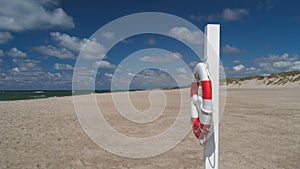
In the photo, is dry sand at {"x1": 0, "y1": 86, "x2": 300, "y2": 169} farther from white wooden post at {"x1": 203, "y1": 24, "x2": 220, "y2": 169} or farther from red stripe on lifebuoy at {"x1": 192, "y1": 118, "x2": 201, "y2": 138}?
white wooden post at {"x1": 203, "y1": 24, "x2": 220, "y2": 169}

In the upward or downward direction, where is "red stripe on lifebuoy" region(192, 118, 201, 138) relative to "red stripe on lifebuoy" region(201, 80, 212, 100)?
downward

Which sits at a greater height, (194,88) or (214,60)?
(214,60)

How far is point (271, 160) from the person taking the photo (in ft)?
15.2

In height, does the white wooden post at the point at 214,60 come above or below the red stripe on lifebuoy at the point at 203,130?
above

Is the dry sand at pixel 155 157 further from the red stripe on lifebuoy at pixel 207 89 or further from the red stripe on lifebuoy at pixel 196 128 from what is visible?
the red stripe on lifebuoy at pixel 207 89

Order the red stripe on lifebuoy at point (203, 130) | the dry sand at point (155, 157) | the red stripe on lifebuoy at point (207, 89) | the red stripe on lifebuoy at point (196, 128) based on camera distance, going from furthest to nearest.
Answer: the dry sand at point (155, 157) → the red stripe on lifebuoy at point (196, 128) → the red stripe on lifebuoy at point (203, 130) → the red stripe on lifebuoy at point (207, 89)

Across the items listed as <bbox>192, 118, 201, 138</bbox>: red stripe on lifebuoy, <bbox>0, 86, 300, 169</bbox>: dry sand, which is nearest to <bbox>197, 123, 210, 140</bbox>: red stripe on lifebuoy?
<bbox>192, 118, 201, 138</bbox>: red stripe on lifebuoy

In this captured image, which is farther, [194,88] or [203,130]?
[194,88]

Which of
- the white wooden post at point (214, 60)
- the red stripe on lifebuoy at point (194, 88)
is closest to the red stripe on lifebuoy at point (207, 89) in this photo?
the white wooden post at point (214, 60)

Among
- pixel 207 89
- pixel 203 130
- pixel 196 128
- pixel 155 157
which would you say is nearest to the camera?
pixel 207 89

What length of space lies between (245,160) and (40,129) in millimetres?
6348

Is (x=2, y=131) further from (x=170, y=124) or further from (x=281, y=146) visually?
(x=281, y=146)

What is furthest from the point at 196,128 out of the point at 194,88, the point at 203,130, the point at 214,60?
the point at 214,60

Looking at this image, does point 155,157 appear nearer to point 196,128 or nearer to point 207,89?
point 196,128
